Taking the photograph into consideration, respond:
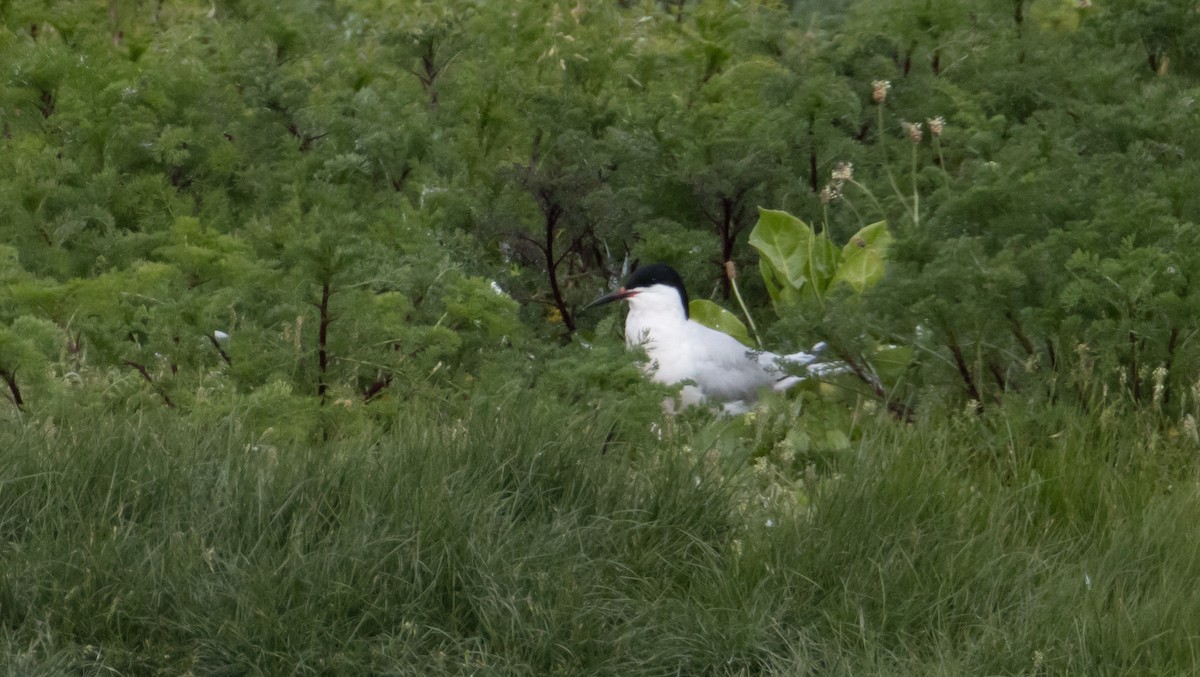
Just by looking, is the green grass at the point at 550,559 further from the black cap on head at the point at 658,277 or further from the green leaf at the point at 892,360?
the black cap on head at the point at 658,277

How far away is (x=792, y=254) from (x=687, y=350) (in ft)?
1.88

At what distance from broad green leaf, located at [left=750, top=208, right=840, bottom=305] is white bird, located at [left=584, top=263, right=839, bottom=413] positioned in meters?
0.30

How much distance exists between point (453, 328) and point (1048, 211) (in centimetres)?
197

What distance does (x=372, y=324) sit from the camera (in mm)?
5371

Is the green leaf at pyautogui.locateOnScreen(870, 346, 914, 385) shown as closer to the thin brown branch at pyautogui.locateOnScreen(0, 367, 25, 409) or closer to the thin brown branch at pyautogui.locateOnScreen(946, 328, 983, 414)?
the thin brown branch at pyautogui.locateOnScreen(946, 328, 983, 414)

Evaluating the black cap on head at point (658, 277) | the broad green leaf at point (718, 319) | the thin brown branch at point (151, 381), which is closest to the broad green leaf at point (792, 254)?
the broad green leaf at point (718, 319)

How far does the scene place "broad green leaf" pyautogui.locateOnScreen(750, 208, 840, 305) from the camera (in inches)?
251

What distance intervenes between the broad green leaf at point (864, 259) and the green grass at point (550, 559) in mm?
1746

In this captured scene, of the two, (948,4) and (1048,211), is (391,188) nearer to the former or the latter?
(948,4)

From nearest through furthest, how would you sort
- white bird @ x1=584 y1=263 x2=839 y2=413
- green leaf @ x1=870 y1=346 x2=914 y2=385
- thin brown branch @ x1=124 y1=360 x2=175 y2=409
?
thin brown branch @ x1=124 y1=360 x2=175 y2=409 → green leaf @ x1=870 y1=346 x2=914 y2=385 → white bird @ x1=584 y1=263 x2=839 y2=413

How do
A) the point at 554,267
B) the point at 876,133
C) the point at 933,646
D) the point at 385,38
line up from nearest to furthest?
the point at 933,646 < the point at 554,267 < the point at 876,133 < the point at 385,38

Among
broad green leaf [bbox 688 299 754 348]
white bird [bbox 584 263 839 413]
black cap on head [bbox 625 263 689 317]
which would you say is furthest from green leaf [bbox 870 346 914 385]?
black cap on head [bbox 625 263 689 317]

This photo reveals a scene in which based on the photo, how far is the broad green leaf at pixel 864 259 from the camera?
20.5 feet

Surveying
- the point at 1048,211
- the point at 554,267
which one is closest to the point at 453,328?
the point at 554,267
